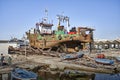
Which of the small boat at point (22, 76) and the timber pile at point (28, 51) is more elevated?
the timber pile at point (28, 51)

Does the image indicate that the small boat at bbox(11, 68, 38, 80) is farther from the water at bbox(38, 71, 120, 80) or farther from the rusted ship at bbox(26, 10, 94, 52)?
the rusted ship at bbox(26, 10, 94, 52)

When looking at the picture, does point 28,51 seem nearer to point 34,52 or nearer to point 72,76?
point 34,52

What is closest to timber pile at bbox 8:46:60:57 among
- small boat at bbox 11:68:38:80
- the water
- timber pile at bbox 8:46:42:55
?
timber pile at bbox 8:46:42:55

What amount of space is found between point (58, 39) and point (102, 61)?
54.1 ft

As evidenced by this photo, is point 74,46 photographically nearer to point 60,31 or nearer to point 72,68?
point 60,31

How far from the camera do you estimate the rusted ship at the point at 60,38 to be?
40625 millimetres

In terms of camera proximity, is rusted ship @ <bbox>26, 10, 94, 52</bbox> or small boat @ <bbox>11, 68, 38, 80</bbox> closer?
small boat @ <bbox>11, 68, 38, 80</bbox>

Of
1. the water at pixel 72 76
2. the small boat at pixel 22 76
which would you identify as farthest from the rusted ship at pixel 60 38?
the small boat at pixel 22 76

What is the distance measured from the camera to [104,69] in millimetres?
23000

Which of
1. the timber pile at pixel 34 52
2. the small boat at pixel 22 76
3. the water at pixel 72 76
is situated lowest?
the water at pixel 72 76

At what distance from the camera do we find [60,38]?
41469 millimetres

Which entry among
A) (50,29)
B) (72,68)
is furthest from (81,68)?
(50,29)

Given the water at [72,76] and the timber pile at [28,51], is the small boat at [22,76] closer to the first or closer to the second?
the water at [72,76]

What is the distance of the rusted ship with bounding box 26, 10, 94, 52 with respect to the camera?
1599 inches
